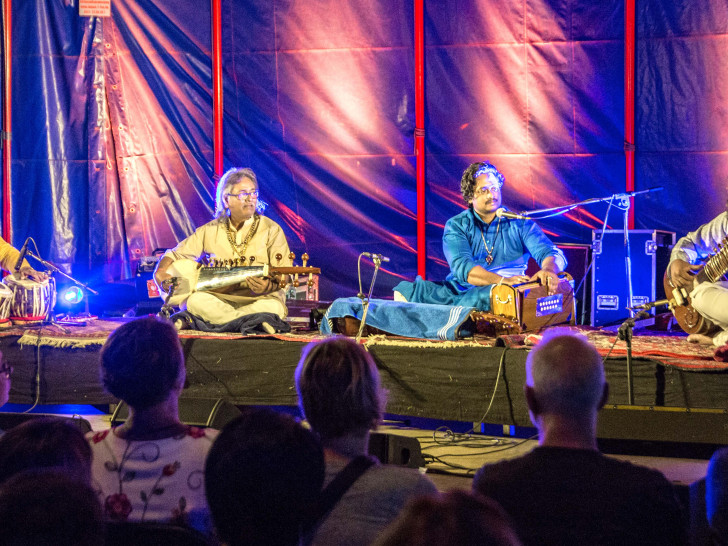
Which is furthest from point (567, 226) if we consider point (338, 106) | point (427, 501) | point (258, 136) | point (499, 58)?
point (427, 501)

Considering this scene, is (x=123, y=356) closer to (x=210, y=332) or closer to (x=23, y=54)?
(x=210, y=332)

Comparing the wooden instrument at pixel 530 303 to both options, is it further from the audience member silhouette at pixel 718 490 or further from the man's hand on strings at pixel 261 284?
the audience member silhouette at pixel 718 490

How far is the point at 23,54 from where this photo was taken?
26.5 feet

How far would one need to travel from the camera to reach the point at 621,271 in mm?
6816

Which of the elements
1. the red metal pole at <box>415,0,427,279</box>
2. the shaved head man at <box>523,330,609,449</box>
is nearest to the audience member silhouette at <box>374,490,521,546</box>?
the shaved head man at <box>523,330,609,449</box>

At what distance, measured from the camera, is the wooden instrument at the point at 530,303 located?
546 centimetres

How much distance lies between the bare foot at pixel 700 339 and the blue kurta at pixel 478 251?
3.66 feet

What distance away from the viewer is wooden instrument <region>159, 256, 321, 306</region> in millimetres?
5961

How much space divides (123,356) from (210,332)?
3.35 metres

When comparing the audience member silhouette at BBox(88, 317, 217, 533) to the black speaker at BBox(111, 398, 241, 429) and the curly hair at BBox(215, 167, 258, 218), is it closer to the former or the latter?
the black speaker at BBox(111, 398, 241, 429)

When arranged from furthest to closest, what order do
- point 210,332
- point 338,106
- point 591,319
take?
point 338,106 → point 591,319 → point 210,332

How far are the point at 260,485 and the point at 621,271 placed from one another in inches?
225

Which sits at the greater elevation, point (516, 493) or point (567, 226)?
point (567, 226)

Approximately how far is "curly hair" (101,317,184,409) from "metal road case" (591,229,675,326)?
500cm
